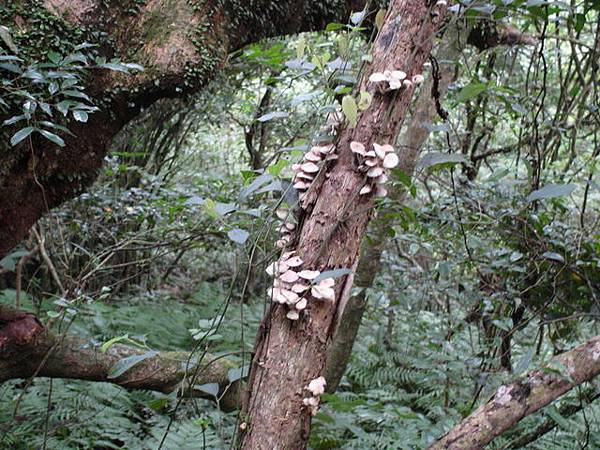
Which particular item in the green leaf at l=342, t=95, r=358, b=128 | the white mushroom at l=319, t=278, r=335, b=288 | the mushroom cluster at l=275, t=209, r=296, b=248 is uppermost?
the green leaf at l=342, t=95, r=358, b=128

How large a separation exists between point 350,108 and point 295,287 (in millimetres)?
392

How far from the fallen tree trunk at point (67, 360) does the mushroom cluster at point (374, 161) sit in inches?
50.6

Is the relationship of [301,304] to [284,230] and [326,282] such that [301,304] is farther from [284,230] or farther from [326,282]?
[284,230]

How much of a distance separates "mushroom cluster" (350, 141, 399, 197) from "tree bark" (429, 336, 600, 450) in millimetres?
715

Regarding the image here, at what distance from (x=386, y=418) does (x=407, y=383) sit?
139 cm

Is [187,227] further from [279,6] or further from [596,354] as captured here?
[596,354]

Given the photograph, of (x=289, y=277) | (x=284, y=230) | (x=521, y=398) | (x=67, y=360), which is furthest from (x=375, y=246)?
(x=289, y=277)

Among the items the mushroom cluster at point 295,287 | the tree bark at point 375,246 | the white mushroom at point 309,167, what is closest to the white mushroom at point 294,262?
the mushroom cluster at point 295,287

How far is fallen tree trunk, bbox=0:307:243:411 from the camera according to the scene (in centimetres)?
220

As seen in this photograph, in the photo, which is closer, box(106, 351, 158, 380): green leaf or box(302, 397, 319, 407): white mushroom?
box(302, 397, 319, 407): white mushroom

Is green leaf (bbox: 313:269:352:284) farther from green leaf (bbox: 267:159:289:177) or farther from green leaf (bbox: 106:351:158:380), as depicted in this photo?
green leaf (bbox: 106:351:158:380)

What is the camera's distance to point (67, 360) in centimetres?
233

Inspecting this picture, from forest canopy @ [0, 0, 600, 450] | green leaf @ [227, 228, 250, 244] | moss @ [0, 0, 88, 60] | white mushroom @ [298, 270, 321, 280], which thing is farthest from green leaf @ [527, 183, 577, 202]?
moss @ [0, 0, 88, 60]

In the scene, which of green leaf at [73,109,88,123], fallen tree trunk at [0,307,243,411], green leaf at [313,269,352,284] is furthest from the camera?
fallen tree trunk at [0,307,243,411]
